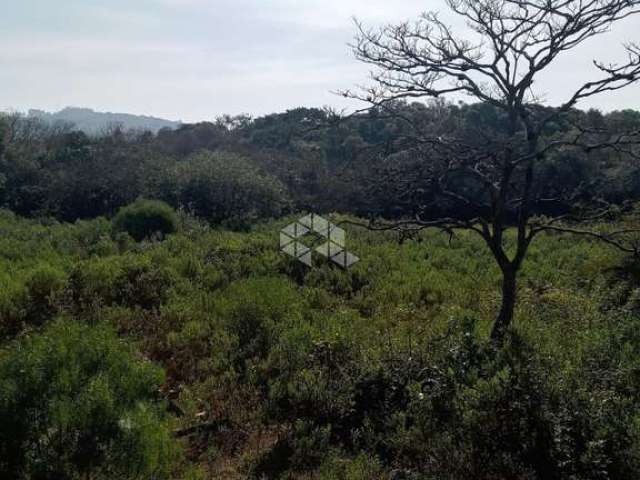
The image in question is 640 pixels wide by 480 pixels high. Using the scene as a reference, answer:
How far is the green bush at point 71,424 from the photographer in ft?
11.1

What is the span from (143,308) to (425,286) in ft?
13.5

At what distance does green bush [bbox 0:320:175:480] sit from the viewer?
3385 millimetres

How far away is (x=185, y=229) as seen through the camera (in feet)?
42.5

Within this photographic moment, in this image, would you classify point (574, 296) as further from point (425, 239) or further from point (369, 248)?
point (425, 239)

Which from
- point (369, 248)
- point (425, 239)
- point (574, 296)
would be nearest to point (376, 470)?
point (574, 296)

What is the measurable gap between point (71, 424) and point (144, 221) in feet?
30.3

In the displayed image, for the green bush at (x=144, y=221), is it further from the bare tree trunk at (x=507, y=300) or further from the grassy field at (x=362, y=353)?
the bare tree trunk at (x=507, y=300)

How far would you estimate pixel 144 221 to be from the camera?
1229 centimetres

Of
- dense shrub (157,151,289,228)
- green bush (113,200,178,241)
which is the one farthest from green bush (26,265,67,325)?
dense shrub (157,151,289,228)

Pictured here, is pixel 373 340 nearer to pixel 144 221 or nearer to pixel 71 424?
pixel 71 424
